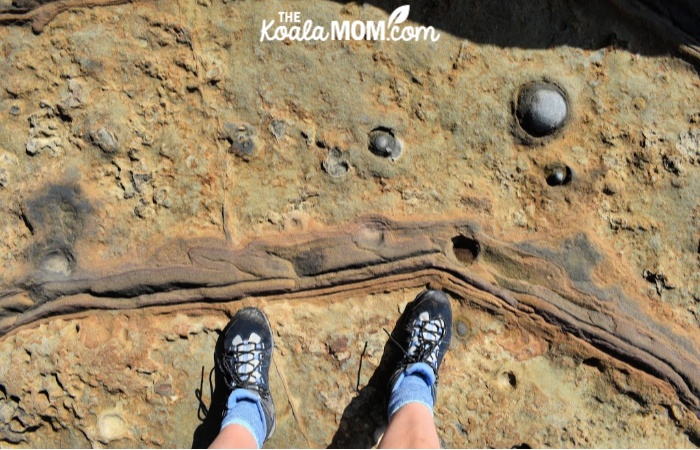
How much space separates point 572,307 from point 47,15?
131 inches

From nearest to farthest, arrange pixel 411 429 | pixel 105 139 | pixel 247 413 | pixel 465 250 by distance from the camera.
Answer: pixel 411 429, pixel 247 413, pixel 105 139, pixel 465 250

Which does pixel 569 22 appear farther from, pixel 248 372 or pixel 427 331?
pixel 248 372

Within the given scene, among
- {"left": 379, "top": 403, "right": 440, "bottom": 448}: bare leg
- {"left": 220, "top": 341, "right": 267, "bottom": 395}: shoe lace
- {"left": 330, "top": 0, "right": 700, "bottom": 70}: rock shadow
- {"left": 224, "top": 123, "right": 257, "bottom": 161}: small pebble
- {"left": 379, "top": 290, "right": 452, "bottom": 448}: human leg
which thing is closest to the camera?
{"left": 379, "top": 403, "right": 440, "bottom": 448}: bare leg

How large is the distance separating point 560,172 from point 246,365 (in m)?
2.06

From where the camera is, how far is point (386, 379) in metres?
3.01

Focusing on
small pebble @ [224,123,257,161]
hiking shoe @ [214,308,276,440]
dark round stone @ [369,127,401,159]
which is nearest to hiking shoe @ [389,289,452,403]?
hiking shoe @ [214,308,276,440]

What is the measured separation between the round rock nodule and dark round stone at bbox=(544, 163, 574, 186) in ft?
0.63

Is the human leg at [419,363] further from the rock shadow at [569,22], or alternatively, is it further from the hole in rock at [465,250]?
the rock shadow at [569,22]

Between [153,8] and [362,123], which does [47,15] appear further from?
[362,123]

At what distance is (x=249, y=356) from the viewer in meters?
2.88

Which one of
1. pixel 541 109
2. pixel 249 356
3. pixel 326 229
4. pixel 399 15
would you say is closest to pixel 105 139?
pixel 326 229

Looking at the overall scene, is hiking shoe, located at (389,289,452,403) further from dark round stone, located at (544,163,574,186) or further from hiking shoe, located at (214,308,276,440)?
dark round stone, located at (544,163,574,186)

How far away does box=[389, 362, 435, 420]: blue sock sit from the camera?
279cm

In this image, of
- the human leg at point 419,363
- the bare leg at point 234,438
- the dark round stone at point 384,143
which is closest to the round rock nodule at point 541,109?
the dark round stone at point 384,143
